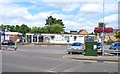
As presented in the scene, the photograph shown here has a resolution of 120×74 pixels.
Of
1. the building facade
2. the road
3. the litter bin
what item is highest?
the building facade

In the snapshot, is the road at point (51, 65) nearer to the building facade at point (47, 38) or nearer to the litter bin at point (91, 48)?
the litter bin at point (91, 48)

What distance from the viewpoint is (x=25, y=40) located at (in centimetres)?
9550

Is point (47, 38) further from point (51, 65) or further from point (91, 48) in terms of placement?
point (51, 65)

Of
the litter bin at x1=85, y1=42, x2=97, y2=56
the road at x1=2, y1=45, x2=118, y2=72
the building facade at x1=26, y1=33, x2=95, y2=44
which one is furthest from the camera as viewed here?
the building facade at x1=26, y1=33, x2=95, y2=44

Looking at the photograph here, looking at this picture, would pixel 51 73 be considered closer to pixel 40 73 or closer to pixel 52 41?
pixel 40 73

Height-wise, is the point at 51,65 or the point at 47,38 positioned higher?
the point at 47,38

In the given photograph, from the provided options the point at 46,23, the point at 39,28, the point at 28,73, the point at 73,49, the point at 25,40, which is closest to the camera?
the point at 28,73

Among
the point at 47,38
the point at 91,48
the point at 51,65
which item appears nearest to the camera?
the point at 51,65

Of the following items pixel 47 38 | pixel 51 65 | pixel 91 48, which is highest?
pixel 47 38

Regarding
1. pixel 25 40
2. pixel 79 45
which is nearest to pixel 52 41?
pixel 25 40

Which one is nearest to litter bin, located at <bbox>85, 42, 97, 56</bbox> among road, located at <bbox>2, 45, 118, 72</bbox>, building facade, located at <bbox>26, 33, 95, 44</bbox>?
road, located at <bbox>2, 45, 118, 72</bbox>

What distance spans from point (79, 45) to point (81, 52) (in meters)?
0.99

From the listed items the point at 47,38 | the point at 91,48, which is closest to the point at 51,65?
the point at 91,48

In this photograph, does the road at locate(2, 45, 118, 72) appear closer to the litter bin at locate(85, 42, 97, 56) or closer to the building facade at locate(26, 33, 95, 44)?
the litter bin at locate(85, 42, 97, 56)
